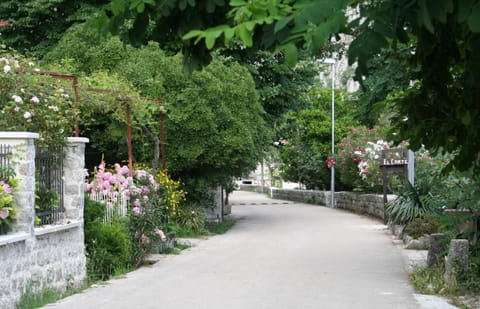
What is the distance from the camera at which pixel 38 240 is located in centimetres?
1099

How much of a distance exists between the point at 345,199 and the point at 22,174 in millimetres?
27845

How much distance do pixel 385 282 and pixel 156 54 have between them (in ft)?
37.0

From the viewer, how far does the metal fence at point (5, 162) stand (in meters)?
10.3

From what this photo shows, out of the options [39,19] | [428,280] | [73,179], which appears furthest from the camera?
[39,19]

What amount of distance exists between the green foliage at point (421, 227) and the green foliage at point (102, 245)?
8144mm

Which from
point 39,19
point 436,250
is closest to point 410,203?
point 436,250

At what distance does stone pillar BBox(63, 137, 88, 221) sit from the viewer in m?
12.4

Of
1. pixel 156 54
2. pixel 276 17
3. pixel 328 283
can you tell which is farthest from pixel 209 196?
pixel 276 17

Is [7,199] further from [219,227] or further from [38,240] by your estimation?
[219,227]

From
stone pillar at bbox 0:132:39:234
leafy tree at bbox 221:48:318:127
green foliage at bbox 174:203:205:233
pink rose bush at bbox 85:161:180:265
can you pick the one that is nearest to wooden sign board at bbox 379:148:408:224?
leafy tree at bbox 221:48:318:127

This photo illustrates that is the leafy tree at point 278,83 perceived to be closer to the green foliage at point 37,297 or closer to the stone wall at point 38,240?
the stone wall at point 38,240

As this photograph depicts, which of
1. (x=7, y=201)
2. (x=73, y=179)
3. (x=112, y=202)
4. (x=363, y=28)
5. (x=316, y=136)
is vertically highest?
(x=316, y=136)

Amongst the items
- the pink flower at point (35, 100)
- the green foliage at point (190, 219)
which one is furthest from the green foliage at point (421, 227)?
the pink flower at point (35, 100)

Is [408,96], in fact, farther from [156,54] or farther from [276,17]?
[156,54]
